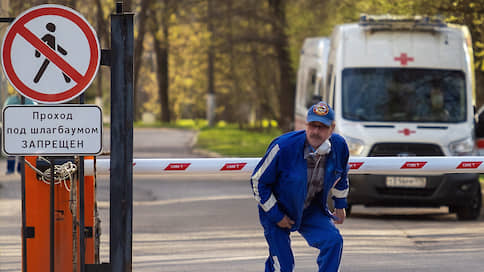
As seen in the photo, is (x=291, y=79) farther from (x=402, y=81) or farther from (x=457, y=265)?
(x=457, y=265)

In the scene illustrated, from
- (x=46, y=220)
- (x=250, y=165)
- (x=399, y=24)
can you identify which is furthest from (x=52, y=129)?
(x=399, y=24)

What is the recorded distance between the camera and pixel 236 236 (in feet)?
37.7

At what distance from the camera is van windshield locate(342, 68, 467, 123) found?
14.2m

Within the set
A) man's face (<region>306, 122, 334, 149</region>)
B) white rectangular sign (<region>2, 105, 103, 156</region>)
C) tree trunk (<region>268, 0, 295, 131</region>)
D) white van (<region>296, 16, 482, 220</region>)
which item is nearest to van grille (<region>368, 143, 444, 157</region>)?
white van (<region>296, 16, 482, 220</region>)

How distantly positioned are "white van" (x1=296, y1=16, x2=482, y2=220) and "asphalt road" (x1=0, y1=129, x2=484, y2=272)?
0.42 meters

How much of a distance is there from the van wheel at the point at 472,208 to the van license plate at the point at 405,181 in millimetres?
726

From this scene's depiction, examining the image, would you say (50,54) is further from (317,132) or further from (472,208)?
(472,208)

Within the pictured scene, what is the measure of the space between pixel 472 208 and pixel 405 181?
1050 millimetres

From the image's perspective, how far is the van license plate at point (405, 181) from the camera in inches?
530

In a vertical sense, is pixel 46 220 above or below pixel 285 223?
below

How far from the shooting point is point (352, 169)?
8.79 metres

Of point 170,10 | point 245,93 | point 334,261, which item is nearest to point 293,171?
point 334,261

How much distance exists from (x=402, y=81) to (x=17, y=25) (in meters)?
8.95

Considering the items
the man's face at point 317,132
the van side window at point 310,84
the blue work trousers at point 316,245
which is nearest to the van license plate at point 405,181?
the van side window at point 310,84
